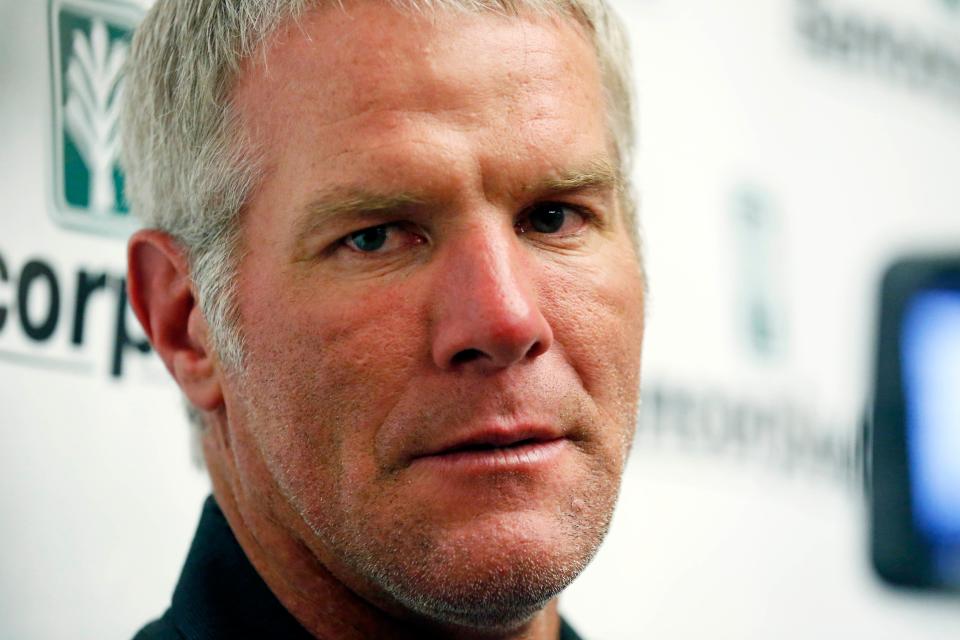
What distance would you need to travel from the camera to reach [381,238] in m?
1.22

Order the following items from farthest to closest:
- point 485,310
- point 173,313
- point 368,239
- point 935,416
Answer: point 935,416, point 173,313, point 368,239, point 485,310

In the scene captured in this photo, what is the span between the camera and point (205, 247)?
1336 millimetres

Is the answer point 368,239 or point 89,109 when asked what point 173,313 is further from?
point 89,109

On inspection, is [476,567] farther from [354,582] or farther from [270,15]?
[270,15]

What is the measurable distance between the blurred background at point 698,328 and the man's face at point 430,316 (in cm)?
44

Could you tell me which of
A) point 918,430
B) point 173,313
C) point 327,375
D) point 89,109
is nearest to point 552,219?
point 327,375

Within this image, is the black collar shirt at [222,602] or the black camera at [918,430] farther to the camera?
the black camera at [918,430]

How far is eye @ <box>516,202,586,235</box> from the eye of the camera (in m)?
1.26

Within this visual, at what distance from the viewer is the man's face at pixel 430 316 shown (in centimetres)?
114

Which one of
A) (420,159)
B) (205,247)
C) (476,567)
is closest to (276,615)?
(476,567)

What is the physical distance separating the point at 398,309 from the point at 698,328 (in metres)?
1.22

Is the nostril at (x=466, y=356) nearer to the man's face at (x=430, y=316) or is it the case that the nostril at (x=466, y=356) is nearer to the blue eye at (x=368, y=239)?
the man's face at (x=430, y=316)

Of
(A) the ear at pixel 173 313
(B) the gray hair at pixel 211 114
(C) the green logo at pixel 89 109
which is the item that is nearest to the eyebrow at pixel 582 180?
(B) the gray hair at pixel 211 114

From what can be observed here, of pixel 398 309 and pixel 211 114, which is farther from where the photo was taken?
pixel 211 114
